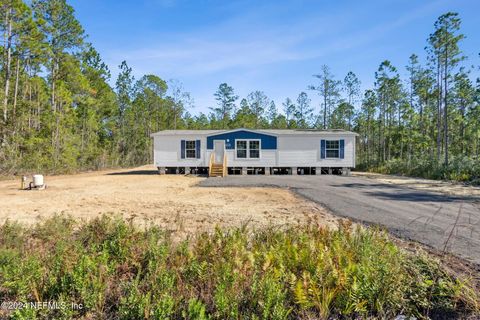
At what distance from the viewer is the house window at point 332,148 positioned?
59.8 ft

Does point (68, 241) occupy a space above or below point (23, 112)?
below

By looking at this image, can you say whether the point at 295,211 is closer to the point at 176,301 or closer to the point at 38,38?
the point at 176,301

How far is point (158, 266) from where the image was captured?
2994mm

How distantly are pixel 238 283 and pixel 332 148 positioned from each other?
16868 mm

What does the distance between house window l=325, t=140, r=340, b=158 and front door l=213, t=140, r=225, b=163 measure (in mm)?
6809

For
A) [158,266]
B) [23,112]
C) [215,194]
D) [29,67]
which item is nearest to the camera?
[158,266]

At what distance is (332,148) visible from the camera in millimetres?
18266

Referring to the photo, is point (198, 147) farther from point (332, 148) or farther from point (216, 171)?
point (332, 148)

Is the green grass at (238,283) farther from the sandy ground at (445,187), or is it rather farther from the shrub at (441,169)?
the shrub at (441,169)

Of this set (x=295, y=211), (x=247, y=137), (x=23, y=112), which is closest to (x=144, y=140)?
(x=23, y=112)

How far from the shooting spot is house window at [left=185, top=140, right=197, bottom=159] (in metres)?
18.2

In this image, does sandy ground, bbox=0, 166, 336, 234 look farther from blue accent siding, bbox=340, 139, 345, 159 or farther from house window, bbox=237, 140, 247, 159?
blue accent siding, bbox=340, 139, 345, 159

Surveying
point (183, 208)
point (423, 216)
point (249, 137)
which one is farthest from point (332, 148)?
point (183, 208)

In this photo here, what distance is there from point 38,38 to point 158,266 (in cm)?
2191
